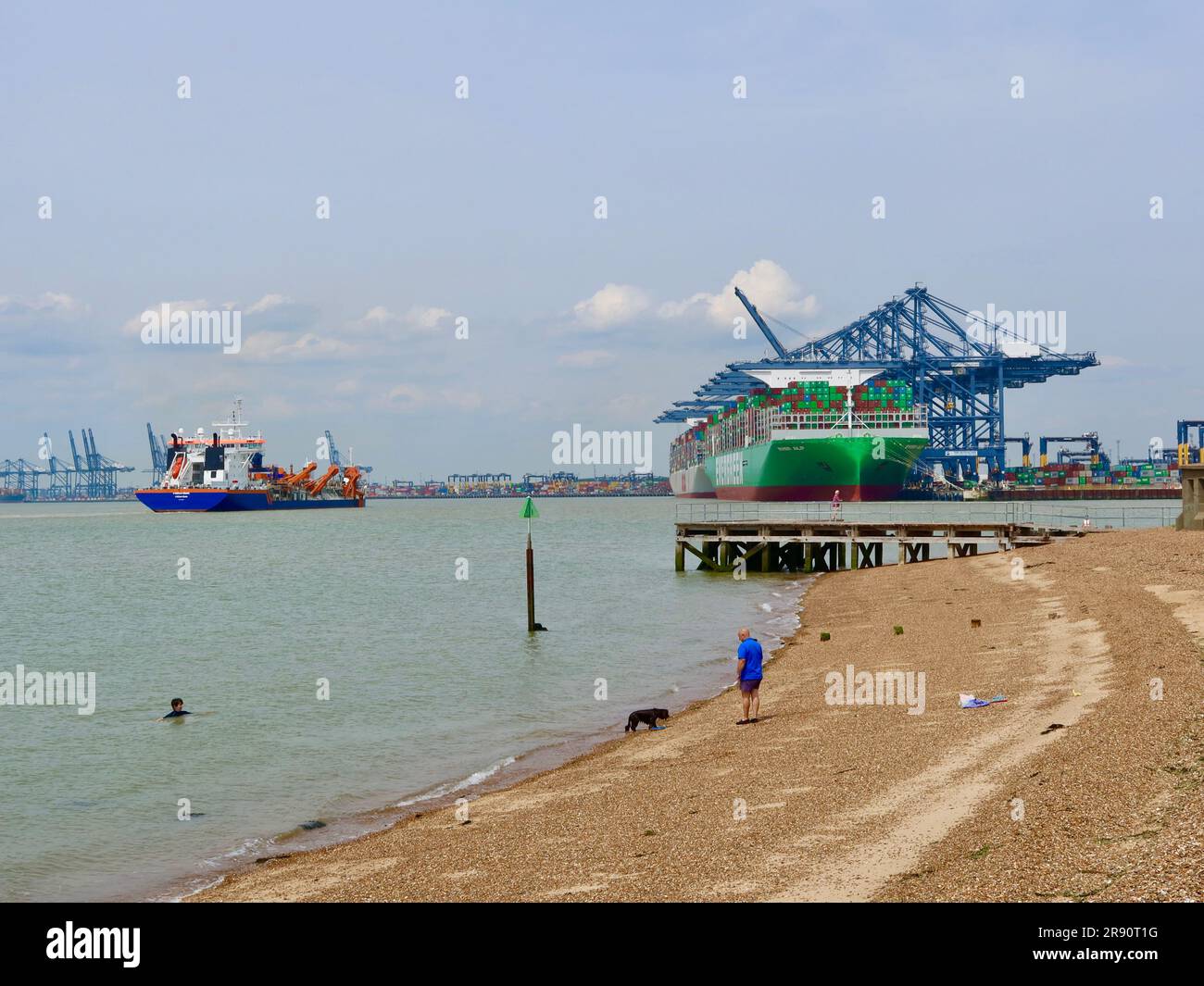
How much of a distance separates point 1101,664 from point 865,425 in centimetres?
11993

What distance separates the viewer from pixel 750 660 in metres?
18.2

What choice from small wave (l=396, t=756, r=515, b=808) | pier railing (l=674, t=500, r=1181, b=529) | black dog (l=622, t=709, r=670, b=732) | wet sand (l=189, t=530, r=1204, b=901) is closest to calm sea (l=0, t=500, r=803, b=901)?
small wave (l=396, t=756, r=515, b=808)

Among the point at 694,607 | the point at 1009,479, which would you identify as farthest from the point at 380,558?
the point at 1009,479

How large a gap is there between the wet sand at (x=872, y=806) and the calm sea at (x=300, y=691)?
7.22 feet

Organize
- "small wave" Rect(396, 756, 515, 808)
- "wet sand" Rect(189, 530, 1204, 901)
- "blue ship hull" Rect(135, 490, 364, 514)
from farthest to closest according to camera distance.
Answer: "blue ship hull" Rect(135, 490, 364, 514) < "small wave" Rect(396, 756, 515, 808) < "wet sand" Rect(189, 530, 1204, 901)

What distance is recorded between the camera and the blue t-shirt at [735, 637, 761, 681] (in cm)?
1816

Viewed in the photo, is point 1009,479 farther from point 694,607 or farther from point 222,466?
point 694,607

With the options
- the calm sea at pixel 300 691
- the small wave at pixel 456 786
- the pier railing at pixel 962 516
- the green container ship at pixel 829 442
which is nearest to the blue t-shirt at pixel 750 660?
the calm sea at pixel 300 691

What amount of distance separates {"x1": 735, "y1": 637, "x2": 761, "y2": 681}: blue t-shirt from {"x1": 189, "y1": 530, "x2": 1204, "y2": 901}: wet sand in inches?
35.1

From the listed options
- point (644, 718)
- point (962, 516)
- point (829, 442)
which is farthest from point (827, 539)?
point (829, 442)

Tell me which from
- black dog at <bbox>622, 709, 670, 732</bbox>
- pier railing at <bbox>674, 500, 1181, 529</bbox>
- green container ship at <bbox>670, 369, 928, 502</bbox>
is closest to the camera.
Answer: black dog at <bbox>622, 709, 670, 732</bbox>

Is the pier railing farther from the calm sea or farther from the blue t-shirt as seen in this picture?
the blue t-shirt

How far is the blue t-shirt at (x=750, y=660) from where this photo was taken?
18.2 m

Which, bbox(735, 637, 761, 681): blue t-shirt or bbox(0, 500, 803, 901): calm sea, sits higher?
bbox(735, 637, 761, 681): blue t-shirt
